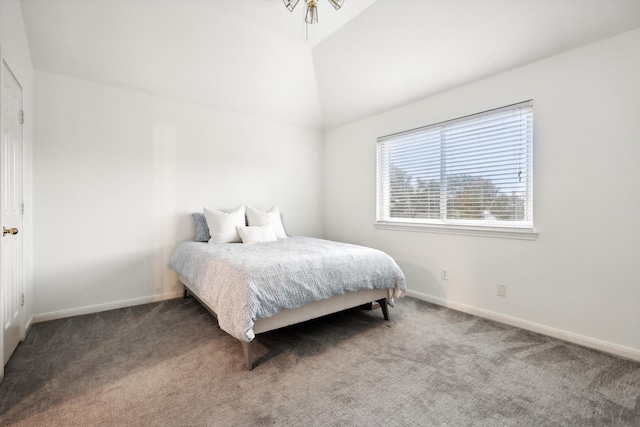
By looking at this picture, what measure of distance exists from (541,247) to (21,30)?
15.1 ft

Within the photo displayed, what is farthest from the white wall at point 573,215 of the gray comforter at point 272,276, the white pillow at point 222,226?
the white pillow at point 222,226

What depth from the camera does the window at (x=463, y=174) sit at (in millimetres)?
2664

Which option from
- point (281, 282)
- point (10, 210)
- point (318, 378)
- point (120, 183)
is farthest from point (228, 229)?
point (318, 378)

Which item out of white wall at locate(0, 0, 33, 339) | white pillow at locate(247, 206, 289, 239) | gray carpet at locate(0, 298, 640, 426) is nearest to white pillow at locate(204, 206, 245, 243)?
white pillow at locate(247, 206, 289, 239)

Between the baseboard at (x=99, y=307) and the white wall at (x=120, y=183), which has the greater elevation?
the white wall at (x=120, y=183)

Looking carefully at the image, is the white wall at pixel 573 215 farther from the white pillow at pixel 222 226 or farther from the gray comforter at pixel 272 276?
the white pillow at pixel 222 226

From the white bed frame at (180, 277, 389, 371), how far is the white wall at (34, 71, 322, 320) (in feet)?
4.67

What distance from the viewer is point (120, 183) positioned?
125 inches

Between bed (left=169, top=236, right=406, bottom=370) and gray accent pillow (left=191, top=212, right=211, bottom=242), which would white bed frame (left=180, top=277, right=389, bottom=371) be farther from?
gray accent pillow (left=191, top=212, right=211, bottom=242)

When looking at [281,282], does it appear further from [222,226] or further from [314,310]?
[222,226]

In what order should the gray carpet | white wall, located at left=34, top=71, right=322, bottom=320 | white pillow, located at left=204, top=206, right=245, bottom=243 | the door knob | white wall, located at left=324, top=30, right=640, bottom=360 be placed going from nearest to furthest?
1. the gray carpet
2. the door knob
3. white wall, located at left=324, top=30, right=640, bottom=360
4. white wall, located at left=34, top=71, right=322, bottom=320
5. white pillow, located at left=204, top=206, right=245, bottom=243

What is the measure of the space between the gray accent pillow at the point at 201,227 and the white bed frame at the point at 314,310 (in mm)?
1175

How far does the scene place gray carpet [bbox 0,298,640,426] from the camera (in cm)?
154

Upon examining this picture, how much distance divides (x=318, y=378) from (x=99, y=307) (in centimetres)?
256
